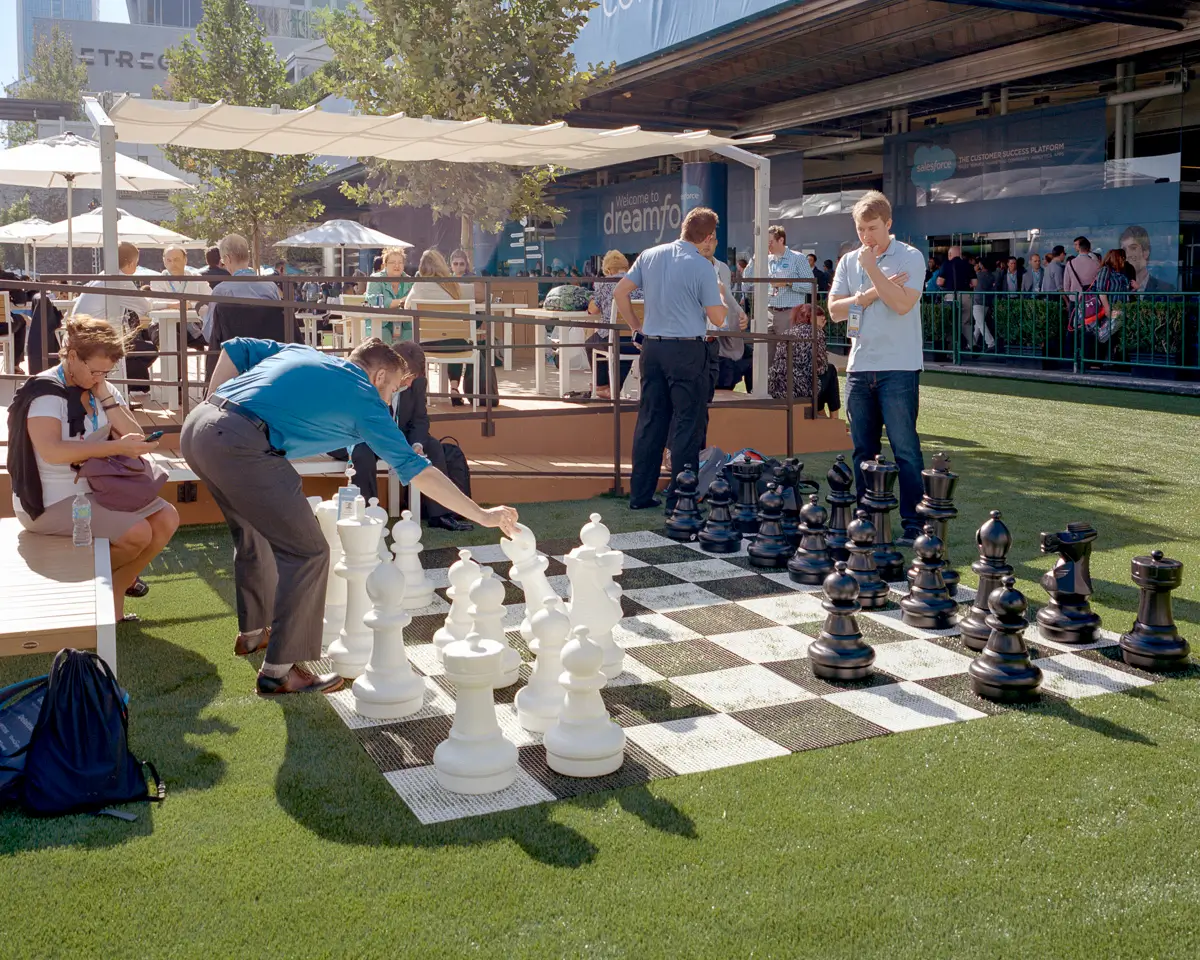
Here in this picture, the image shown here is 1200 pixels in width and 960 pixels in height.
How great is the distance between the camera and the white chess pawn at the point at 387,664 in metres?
3.62

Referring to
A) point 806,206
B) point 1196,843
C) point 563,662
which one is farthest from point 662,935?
point 806,206

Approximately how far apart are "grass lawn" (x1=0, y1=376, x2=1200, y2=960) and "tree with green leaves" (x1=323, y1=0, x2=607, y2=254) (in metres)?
11.1

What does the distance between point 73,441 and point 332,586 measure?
1103 mm

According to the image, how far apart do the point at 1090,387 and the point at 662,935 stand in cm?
1353

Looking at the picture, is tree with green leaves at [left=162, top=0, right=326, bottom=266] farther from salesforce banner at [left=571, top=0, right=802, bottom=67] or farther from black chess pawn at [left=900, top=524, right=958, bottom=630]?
black chess pawn at [left=900, top=524, right=958, bottom=630]

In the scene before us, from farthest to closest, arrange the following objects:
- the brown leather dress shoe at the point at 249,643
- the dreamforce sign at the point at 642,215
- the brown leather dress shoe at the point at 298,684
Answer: the dreamforce sign at the point at 642,215 → the brown leather dress shoe at the point at 249,643 → the brown leather dress shoe at the point at 298,684

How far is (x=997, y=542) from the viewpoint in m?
4.14

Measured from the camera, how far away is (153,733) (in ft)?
11.6

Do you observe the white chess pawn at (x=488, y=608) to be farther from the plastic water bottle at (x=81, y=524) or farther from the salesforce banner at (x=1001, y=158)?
the salesforce banner at (x=1001, y=158)

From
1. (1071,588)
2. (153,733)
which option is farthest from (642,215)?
(153,733)

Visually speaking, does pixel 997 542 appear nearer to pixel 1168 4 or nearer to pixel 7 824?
A: pixel 7 824

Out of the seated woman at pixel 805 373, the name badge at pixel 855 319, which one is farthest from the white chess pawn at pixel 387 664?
the seated woman at pixel 805 373

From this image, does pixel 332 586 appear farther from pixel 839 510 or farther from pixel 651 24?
pixel 651 24

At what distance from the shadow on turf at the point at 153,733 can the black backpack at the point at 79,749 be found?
0.15 ft
